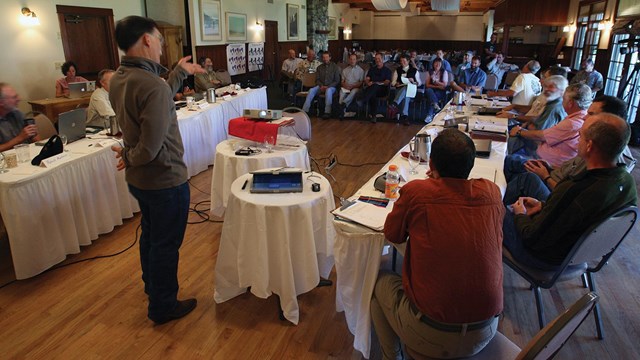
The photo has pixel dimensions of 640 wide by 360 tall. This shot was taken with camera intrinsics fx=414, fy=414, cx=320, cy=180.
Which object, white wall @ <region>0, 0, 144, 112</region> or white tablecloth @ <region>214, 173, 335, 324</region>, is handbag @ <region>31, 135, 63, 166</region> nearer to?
white tablecloth @ <region>214, 173, 335, 324</region>

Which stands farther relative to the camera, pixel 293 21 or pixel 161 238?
pixel 293 21

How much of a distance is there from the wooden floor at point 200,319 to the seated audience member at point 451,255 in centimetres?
75

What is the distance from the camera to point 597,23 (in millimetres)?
8492

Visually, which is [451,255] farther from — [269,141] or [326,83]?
[326,83]

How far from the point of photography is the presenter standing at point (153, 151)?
1.84 metres

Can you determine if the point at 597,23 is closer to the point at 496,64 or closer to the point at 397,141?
the point at 496,64

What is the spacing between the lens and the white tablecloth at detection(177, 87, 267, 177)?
4.49m

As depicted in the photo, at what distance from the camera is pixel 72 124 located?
331 centimetres

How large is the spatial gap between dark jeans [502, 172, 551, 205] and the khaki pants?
1508 mm

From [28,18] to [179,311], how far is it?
19.1ft

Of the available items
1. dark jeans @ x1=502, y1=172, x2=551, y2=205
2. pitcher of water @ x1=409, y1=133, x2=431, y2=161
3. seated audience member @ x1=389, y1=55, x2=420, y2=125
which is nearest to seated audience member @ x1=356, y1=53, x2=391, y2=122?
seated audience member @ x1=389, y1=55, x2=420, y2=125

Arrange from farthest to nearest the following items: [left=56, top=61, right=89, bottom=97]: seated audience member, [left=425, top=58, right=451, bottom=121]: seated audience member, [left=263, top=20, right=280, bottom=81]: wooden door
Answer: [left=263, top=20, right=280, bottom=81]: wooden door < [left=425, top=58, right=451, bottom=121]: seated audience member < [left=56, top=61, right=89, bottom=97]: seated audience member

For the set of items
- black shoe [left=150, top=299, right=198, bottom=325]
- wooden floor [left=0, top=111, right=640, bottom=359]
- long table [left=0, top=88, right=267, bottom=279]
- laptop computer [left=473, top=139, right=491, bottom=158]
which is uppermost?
laptop computer [left=473, top=139, right=491, bottom=158]

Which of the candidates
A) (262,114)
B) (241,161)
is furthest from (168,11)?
(241,161)
